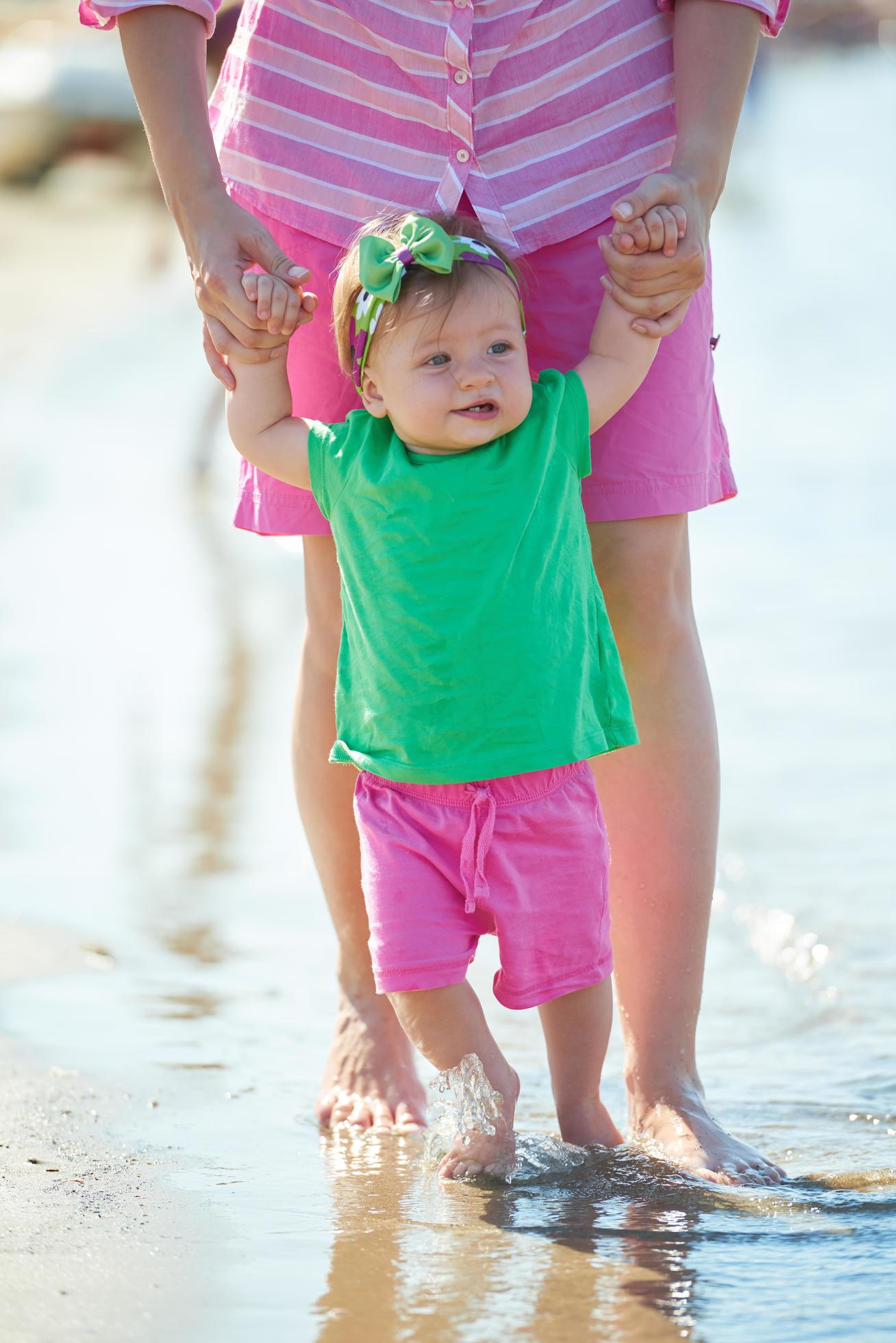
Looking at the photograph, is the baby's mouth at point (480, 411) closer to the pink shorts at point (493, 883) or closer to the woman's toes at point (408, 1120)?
the pink shorts at point (493, 883)

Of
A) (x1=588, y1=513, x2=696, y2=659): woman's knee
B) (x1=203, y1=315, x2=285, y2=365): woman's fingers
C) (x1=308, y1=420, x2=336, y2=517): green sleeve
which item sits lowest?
(x1=588, y1=513, x2=696, y2=659): woman's knee

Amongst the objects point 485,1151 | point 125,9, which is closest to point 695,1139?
point 485,1151

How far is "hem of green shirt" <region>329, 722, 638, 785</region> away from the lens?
2008 millimetres

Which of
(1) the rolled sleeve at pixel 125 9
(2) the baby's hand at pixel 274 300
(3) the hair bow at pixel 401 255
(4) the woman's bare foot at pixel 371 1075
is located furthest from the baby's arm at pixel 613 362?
(4) the woman's bare foot at pixel 371 1075

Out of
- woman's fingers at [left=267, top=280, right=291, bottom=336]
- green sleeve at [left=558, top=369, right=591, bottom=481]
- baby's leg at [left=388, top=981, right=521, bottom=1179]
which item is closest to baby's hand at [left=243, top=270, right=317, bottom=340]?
woman's fingers at [left=267, top=280, right=291, bottom=336]

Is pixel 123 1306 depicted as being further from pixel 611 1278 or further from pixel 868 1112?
pixel 868 1112

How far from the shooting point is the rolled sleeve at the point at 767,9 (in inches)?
86.0

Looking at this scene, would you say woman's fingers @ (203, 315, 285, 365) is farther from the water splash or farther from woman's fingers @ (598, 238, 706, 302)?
the water splash

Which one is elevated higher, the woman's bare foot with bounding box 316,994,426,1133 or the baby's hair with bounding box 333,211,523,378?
the baby's hair with bounding box 333,211,523,378

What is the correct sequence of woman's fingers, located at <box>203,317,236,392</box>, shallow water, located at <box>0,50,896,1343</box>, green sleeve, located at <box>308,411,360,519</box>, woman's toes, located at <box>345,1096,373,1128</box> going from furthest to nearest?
woman's toes, located at <box>345,1096,373,1128</box>, woman's fingers, located at <box>203,317,236,392</box>, green sleeve, located at <box>308,411,360,519</box>, shallow water, located at <box>0,50,896,1343</box>

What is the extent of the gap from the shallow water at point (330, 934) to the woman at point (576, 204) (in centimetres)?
20

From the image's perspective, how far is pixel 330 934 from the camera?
3.13 meters

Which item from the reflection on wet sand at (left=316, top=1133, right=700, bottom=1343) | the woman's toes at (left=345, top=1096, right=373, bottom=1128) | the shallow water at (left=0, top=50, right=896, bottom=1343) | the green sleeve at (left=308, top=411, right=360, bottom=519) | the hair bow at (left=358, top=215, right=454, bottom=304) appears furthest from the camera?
the woman's toes at (left=345, top=1096, right=373, bottom=1128)

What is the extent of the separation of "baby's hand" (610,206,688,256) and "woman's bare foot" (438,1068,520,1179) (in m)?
1.03
